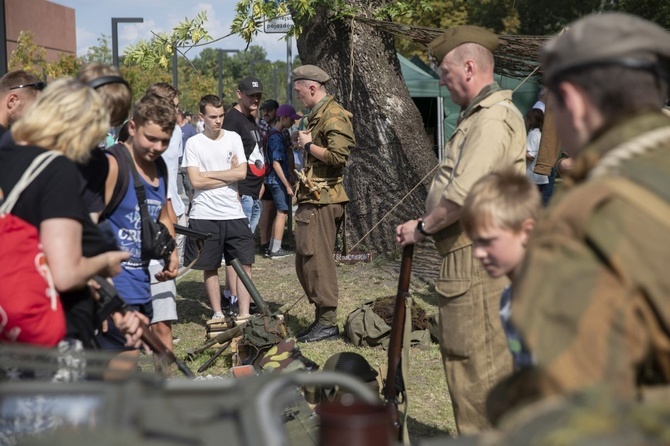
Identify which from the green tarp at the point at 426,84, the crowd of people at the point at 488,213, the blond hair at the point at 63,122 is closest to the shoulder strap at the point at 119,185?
the crowd of people at the point at 488,213

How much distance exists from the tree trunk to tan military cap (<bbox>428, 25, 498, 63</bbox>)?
5.68 meters

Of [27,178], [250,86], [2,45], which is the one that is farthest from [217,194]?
[27,178]

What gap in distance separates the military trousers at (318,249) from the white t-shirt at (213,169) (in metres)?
0.75

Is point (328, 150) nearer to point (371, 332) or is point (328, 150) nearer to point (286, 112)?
point (371, 332)

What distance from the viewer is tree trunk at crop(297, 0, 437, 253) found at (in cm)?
998

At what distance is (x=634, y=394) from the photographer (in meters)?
1.65

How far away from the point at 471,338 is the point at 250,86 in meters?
5.99

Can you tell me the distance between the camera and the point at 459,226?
13.6 feet

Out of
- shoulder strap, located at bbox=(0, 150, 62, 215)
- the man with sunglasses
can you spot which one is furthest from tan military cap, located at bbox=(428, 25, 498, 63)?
the man with sunglasses

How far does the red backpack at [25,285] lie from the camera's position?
274 centimetres

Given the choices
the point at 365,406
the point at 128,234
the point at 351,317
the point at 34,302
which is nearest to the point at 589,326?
the point at 365,406

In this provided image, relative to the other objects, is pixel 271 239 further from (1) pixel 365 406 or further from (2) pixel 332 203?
(1) pixel 365 406

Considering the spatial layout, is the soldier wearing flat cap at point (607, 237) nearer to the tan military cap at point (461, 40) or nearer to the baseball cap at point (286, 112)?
the tan military cap at point (461, 40)

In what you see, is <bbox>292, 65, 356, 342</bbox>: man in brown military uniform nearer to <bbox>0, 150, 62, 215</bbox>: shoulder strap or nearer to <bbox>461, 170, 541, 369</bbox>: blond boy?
<bbox>0, 150, 62, 215</bbox>: shoulder strap
